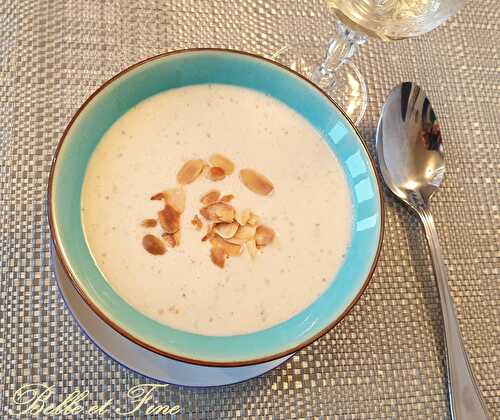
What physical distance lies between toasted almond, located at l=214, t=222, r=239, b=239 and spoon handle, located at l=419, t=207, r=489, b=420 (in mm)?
285

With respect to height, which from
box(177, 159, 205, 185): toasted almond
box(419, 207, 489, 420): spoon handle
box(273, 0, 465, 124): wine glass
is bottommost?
box(419, 207, 489, 420): spoon handle

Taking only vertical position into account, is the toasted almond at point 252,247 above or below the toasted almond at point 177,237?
below

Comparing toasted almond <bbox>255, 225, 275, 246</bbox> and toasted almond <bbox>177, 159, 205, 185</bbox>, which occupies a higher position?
toasted almond <bbox>177, 159, 205, 185</bbox>

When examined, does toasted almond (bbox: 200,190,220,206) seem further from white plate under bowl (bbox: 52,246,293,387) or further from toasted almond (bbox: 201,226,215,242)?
white plate under bowl (bbox: 52,246,293,387)

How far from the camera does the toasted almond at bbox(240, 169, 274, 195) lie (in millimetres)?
709

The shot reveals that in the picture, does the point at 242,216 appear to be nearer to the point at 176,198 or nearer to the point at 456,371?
the point at 176,198

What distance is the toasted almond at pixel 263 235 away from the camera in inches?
26.7

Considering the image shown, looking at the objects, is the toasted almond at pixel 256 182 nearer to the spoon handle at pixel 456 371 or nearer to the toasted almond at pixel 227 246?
the toasted almond at pixel 227 246

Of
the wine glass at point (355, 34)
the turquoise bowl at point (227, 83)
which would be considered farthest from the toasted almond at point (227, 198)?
the wine glass at point (355, 34)

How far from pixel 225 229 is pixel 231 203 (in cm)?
4

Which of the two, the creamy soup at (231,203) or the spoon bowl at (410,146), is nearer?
the creamy soup at (231,203)

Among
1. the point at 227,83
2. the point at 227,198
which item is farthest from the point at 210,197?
the point at 227,83

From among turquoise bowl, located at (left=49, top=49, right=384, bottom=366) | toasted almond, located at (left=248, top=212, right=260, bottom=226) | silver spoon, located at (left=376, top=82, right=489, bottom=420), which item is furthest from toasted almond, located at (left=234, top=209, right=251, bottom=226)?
silver spoon, located at (left=376, top=82, right=489, bottom=420)

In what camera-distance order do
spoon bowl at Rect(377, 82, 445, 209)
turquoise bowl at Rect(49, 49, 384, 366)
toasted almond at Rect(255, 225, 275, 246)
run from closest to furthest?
turquoise bowl at Rect(49, 49, 384, 366)
toasted almond at Rect(255, 225, 275, 246)
spoon bowl at Rect(377, 82, 445, 209)
